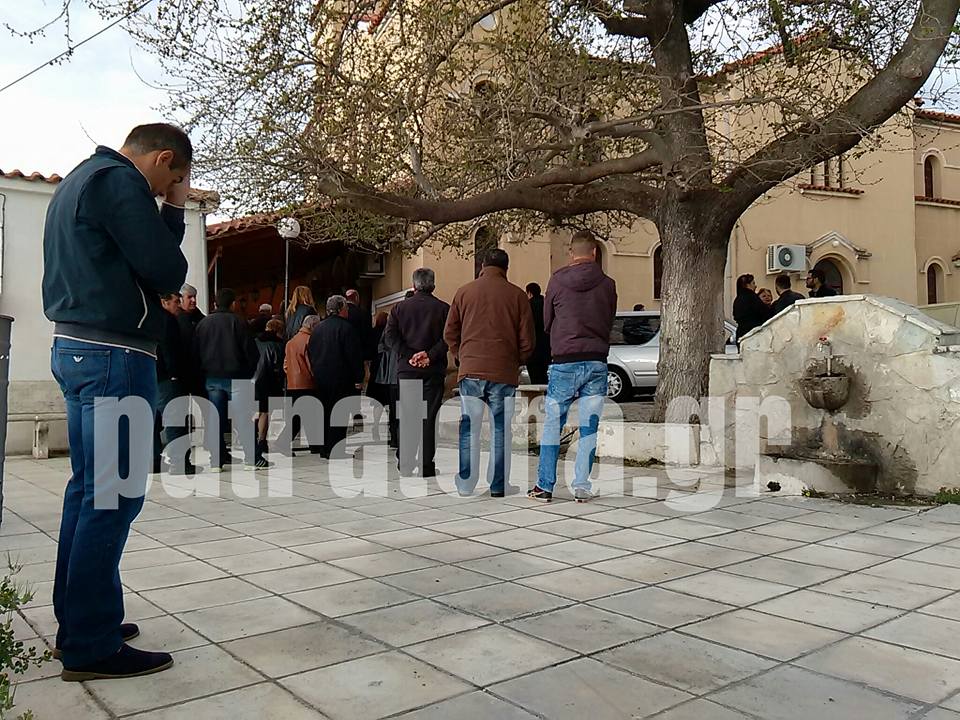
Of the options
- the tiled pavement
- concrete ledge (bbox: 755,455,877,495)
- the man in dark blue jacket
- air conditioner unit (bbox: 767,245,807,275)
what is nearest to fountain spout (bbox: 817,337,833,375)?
concrete ledge (bbox: 755,455,877,495)

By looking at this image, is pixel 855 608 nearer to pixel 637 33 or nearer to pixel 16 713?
pixel 16 713

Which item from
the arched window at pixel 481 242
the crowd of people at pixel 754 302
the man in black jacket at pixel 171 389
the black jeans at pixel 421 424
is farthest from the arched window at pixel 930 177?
the man in black jacket at pixel 171 389

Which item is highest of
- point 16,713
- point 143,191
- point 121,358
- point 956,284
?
point 956,284

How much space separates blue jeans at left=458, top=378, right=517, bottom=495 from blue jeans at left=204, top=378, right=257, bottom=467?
2.66m

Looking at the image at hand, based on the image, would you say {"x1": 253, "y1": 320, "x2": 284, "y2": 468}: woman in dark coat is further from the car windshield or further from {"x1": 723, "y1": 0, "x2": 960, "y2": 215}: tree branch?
the car windshield

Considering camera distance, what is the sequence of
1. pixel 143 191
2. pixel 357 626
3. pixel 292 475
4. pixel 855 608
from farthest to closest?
pixel 292 475, pixel 855 608, pixel 357 626, pixel 143 191

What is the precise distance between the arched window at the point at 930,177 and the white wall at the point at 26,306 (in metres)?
23.9

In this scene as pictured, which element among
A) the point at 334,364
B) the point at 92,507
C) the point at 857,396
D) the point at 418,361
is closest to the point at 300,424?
the point at 334,364

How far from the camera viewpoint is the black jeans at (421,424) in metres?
7.79

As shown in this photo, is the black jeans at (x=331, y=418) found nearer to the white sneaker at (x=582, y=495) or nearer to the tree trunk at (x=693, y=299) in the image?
the tree trunk at (x=693, y=299)

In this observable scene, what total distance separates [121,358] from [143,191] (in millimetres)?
606

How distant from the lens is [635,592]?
13.5 ft

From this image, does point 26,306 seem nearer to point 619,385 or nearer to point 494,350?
point 494,350

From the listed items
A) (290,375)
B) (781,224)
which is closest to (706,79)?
(290,375)
